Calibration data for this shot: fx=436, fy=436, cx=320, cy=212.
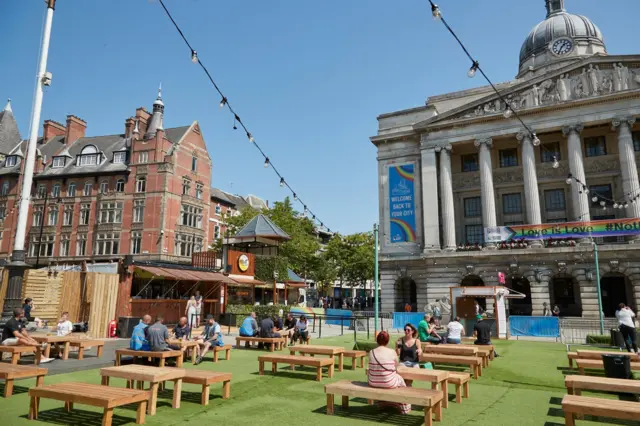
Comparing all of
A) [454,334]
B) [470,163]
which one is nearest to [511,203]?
[470,163]

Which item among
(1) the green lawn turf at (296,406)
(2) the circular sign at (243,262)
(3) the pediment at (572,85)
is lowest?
(1) the green lawn turf at (296,406)

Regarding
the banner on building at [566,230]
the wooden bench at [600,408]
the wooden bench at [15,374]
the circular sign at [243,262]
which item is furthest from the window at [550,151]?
the wooden bench at [15,374]

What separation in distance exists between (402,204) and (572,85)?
17021mm

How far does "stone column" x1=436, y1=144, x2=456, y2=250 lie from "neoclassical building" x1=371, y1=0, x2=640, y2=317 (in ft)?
0.30

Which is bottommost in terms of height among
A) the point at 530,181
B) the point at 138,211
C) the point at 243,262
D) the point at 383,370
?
the point at 383,370

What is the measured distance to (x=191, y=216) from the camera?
166 feet

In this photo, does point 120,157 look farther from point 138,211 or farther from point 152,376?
point 152,376

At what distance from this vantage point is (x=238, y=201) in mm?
75188

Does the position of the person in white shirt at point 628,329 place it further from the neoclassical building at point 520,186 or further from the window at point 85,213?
the window at point 85,213

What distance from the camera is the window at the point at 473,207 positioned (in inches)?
1617

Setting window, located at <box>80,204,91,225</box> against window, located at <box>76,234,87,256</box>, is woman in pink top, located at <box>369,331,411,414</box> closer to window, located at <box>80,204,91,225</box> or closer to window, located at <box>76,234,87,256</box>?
window, located at <box>80,204,91,225</box>

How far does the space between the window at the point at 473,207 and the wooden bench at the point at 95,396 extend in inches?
1528

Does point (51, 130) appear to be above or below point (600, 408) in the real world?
above

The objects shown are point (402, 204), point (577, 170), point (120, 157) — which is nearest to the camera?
point (577, 170)
